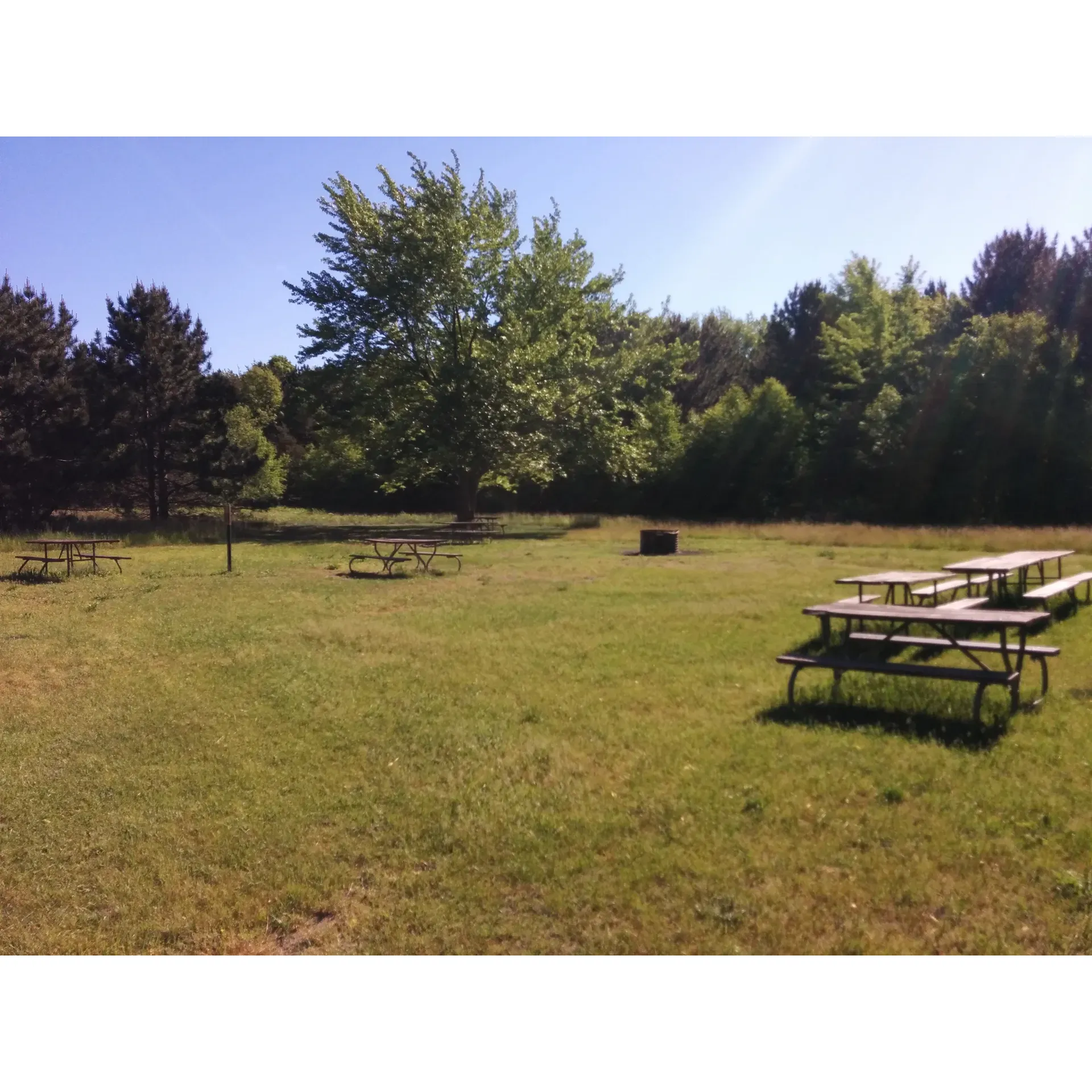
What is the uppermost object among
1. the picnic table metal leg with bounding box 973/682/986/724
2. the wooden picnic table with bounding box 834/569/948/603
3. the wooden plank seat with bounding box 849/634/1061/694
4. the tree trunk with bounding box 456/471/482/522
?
the tree trunk with bounding box 456/471/482/522

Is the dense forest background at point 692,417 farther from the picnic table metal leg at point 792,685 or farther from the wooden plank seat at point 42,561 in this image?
the picnic table metal leg at point 792,685

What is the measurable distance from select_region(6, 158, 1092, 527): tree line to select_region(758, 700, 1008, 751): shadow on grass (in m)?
23.0

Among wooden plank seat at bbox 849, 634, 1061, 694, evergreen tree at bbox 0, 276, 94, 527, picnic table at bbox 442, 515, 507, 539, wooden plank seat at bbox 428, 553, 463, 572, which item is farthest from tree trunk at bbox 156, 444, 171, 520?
wooden plank seat at bbox 849, 634, 1061, 694

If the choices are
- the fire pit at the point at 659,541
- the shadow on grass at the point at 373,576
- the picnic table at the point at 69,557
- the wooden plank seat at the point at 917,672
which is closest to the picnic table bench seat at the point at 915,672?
the wooden plank seat at the point at 917,672

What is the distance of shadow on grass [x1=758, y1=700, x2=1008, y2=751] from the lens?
5090 mm

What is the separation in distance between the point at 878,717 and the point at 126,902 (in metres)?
4.55

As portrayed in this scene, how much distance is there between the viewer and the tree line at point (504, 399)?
28703 mm

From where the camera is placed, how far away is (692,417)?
4112 cm

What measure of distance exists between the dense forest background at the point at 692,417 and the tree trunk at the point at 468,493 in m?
0.28

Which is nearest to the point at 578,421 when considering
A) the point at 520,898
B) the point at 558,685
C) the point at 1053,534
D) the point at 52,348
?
the point at 1053,534

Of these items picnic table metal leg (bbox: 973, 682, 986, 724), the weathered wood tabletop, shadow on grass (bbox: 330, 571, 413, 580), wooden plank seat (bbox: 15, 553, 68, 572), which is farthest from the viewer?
wooden plank seat (bbox: 15, 553, 68, 572)

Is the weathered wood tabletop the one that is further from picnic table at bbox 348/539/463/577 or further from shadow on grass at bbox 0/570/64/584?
shadow on grass at bbox 0/570/64/584

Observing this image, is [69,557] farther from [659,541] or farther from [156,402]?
[156,402]

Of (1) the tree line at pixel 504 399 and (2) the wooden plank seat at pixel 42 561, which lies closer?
(2) the wooden plank seat at pixel 42 561
